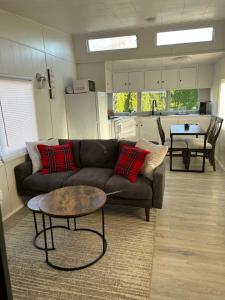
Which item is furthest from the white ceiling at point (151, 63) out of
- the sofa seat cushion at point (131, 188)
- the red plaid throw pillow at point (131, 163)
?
the sofa seat cushion at point (131, 188)

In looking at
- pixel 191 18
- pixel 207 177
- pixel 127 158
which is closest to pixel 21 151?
pixel 127 158

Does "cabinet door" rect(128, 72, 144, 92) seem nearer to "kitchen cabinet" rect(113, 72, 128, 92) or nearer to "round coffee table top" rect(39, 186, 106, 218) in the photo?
"kitchen cabinet" rect(113, 72, 128, 92)

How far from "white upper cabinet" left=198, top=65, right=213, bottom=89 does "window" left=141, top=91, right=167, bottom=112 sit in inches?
41.5

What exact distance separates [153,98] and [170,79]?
0.77 metres

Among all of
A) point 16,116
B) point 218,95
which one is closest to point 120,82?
point 218,95

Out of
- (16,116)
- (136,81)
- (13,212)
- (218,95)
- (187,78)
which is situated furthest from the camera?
(136,81)

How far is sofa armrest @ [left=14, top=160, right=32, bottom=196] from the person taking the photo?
3.31 meters

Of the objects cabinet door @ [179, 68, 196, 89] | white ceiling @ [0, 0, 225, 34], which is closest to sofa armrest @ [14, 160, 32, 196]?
white ceiling @ [0, 0, 225, 34]

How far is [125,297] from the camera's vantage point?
1.83m

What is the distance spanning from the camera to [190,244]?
2.45 meters

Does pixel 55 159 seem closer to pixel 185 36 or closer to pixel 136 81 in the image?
pixel 185 36

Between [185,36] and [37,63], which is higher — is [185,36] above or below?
above

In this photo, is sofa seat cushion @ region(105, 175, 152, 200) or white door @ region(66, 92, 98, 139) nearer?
sofa seat cushion @ region(105, 175, 152, 200)

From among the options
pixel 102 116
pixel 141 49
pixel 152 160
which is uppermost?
pixel 141 49
